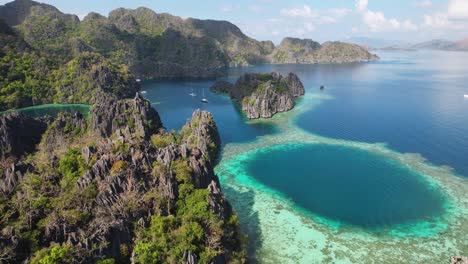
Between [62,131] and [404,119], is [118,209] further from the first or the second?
[404,119]

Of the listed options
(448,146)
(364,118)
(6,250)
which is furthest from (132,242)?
(364,118)

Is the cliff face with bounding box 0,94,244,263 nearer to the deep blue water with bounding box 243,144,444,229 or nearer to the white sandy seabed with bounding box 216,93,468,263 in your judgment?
the white sandy seabed with bounding box 216,93,468,263

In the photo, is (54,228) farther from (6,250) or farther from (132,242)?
(132,242)

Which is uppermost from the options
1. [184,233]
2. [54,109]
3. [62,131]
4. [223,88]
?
[223,88]

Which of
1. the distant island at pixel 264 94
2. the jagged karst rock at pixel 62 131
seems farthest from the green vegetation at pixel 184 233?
the distant island at pixel 264 94

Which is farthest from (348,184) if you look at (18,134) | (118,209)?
(18,134)
